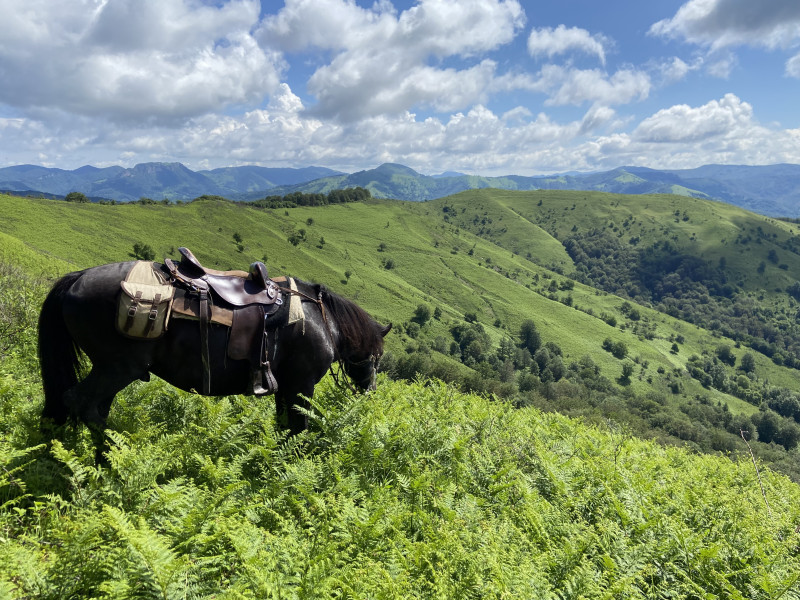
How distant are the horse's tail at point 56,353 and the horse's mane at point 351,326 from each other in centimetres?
368

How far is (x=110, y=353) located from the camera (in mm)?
5398

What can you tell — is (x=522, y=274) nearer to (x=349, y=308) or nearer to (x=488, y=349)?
(x=488, y=349)

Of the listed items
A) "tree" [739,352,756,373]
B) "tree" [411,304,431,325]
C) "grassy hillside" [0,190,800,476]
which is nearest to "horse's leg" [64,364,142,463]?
"grassy hillside" [0,190,800,476]

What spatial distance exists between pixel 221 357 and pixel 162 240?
128719 millimetres

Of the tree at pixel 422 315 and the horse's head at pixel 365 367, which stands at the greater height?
the horse's head at pixel 365 367

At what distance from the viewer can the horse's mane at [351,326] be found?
730 cm

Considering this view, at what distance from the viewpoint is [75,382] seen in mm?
5648

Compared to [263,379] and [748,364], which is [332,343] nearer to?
[263,379]

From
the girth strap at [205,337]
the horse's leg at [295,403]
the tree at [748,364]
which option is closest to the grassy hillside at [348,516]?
the horse's leg at [295,403]

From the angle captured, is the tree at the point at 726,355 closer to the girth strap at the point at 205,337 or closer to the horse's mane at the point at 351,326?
the horse's mane at the point at 351,326

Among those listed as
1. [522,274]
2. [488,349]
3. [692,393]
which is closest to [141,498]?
[488,349]

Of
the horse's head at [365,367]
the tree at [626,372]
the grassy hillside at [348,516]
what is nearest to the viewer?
the grassy hillside at [348,516]

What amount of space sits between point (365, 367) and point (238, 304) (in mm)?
2889

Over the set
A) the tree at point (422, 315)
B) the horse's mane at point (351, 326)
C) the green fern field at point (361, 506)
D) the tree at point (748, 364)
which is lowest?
the tree at point (748, 364)
